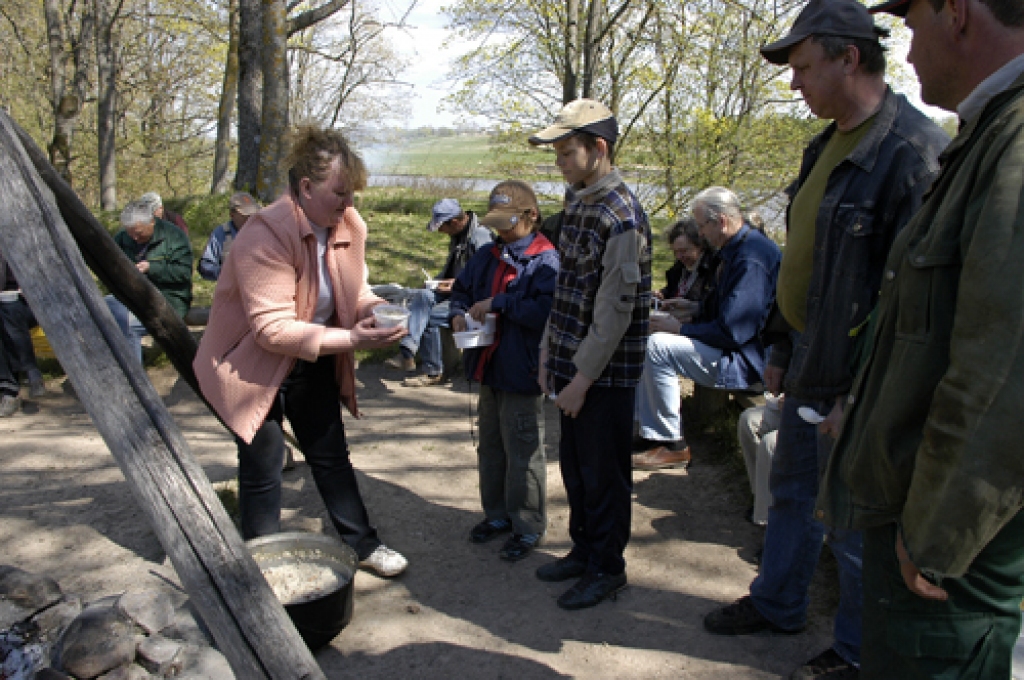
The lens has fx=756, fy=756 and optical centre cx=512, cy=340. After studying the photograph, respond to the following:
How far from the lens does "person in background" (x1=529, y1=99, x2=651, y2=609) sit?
2.91m

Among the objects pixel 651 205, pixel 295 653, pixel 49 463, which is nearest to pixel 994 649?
pixel 295 653

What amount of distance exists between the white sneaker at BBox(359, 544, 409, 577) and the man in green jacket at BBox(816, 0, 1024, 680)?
94.4 inches

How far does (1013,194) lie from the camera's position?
4.21 ft

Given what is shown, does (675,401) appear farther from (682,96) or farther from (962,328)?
(682,96)

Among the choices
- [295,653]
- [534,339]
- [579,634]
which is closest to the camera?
[295,653]

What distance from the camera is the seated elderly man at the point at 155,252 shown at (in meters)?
6.37

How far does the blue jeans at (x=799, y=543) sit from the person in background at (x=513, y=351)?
1165mm

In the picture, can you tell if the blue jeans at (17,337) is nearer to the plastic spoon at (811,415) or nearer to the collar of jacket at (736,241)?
the collar of jacket at (736,241)

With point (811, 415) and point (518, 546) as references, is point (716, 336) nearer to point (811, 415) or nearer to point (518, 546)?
point (518, 546)

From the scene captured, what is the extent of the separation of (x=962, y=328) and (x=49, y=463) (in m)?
5.30

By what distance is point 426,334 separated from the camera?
6.66 meters

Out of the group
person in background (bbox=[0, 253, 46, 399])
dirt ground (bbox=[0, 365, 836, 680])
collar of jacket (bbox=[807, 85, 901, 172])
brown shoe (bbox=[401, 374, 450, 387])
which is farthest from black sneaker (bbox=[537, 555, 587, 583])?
person in background (bbox=[0, 253, 46, 399])

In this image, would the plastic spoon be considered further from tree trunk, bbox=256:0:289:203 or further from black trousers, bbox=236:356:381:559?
tree trunk, bbox=256:0:289:203

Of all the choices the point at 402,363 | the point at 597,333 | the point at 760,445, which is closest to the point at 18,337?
the point at 402,363
